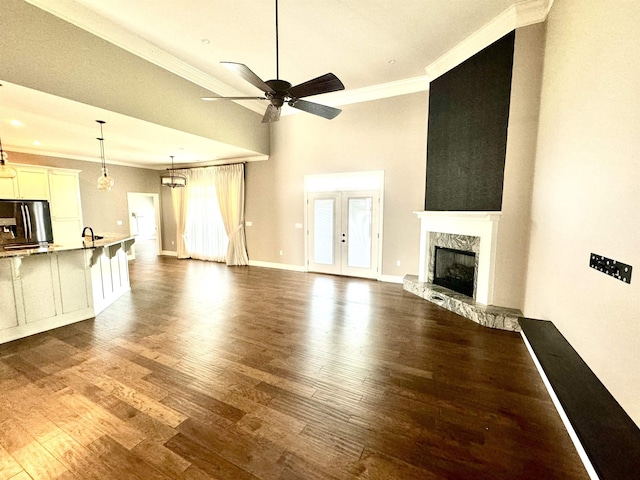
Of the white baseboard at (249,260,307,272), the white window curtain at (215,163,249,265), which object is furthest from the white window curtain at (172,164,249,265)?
the white baseboard at (249,260,307,272)

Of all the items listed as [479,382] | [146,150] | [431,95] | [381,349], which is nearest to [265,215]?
[146,150]

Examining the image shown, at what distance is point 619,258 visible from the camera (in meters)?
1.73

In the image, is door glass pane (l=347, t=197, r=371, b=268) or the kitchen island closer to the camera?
the kitchen island

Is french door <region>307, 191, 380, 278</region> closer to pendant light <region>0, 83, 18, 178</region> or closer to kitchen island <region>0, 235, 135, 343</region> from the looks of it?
kitchen island <region>0, 235, 135, 343</region>

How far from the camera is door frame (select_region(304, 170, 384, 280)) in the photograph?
5.77 m

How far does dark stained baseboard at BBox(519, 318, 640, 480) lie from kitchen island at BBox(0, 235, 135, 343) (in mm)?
5142

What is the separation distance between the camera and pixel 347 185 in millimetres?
6168

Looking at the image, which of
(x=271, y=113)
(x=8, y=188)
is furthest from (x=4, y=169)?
(x=271, y=113)

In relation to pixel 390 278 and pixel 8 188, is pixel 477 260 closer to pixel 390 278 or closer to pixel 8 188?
pixel 390 278

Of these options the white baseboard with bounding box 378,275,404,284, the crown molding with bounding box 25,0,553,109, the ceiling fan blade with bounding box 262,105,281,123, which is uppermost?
the crown molding with bounding box 25,0,553,109

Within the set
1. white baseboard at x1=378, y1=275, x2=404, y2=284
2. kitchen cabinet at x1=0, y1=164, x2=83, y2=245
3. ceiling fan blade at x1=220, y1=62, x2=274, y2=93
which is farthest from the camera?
white baseboard at x1=378, y1=275, x2=404, y2=284

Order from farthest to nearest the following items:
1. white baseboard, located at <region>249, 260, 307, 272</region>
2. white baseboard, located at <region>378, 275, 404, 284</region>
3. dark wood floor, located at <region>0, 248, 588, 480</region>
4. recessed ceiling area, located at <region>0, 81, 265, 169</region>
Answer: white baseboard, located at <region>249, 260, 307, 272</region>, white baseboard, located at <region>378, 275, 404, 284</region>, recessed ceiling area, located at <region>0, 81, 265, 169</region>, dark wood floor, located at <region>0, 248, 588, 480</region>

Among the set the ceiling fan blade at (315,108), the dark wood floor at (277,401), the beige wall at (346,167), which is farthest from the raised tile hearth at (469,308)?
the ceiling fan blade at (315,108)

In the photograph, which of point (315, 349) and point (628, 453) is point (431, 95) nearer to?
point (315, 349)
